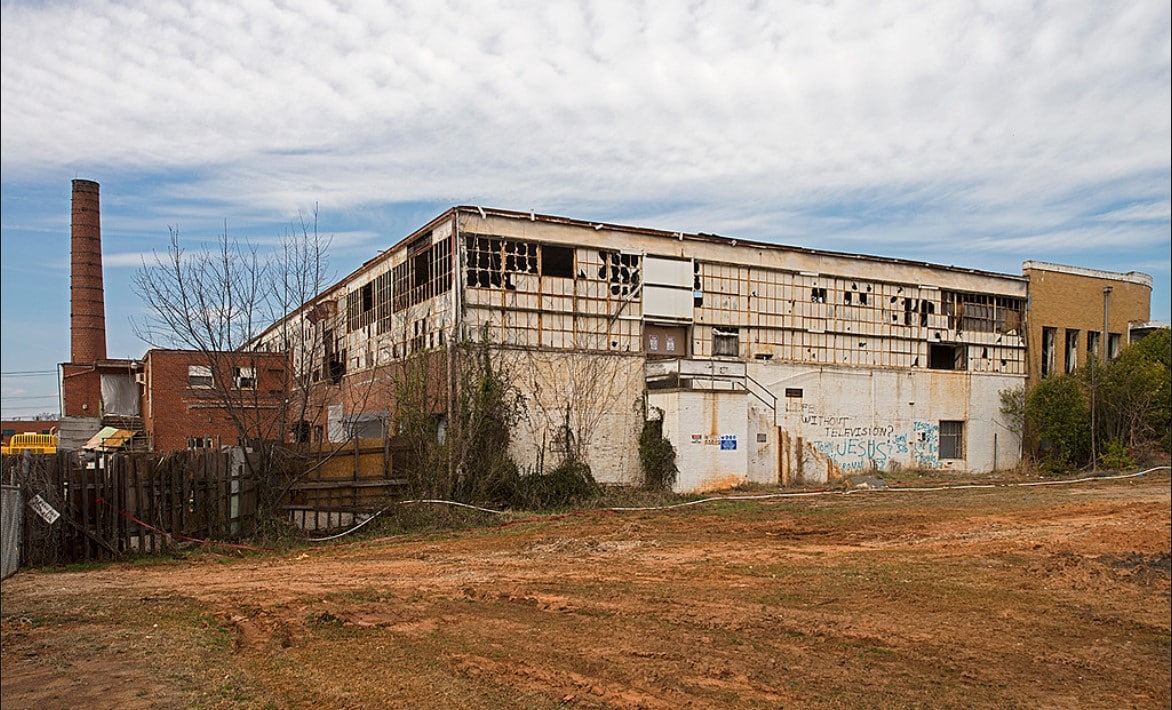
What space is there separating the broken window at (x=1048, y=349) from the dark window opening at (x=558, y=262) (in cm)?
2029

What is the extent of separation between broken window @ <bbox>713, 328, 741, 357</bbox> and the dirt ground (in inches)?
456

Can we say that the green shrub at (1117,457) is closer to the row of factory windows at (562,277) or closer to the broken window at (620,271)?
the row of factory windows at (562,277)

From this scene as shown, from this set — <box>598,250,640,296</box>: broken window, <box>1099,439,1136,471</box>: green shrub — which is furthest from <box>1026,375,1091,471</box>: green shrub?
<box>598,250,640,296</box>: broken window

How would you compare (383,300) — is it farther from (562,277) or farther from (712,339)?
(712,339)

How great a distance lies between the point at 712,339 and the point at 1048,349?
15.6m

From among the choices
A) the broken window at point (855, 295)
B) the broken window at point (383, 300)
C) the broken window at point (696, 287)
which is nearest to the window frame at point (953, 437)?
the broken window at point (855, 295)

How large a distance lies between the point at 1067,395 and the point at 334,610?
28.8 m

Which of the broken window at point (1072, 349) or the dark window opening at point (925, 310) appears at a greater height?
the dark window opening at point (925, 310)

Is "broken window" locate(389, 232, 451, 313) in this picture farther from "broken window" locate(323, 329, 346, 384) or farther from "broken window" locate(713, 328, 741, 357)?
"broken window" locate(713, 328, 741, 357)

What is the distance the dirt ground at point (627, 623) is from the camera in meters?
7.22

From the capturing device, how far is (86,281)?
4162 cm

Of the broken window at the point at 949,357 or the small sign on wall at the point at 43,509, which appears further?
the broken window at the point at 949,357

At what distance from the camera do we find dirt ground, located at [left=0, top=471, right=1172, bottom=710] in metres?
7.22

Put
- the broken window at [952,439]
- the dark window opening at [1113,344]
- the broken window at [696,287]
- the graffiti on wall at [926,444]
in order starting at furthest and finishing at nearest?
the dark window opening at [1113,344] < the broken window at [952,439] < the graffiti on wall at [926,444] < the broken window at [696,287]
